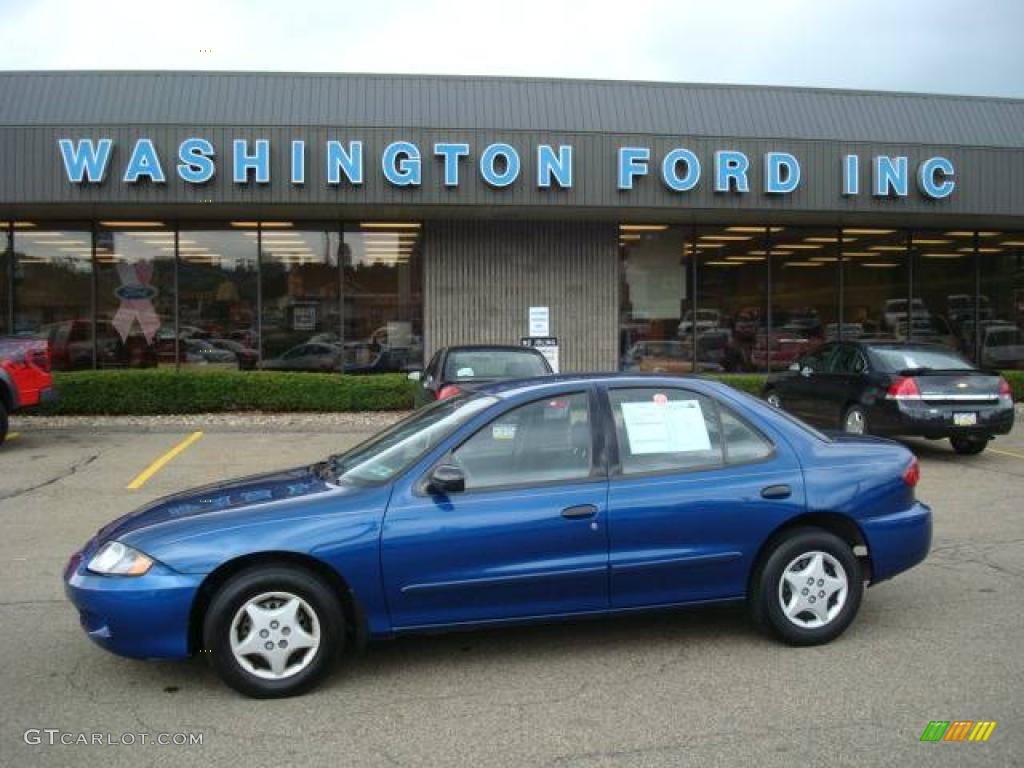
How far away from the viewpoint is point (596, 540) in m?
4.49

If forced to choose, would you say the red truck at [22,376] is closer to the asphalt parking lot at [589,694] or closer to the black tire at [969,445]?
the asphalt parking lot at [589,694]

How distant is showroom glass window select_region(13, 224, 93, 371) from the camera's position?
17578 millimetres

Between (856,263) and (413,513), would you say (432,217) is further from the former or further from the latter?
(413,513)

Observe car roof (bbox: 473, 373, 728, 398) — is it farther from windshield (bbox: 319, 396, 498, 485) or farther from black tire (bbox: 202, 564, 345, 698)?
black tire (bbox: 202, 564, 345, 698)

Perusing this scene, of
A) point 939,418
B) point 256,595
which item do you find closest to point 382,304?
point 939,418

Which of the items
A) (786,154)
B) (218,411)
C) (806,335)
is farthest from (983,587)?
(806,335)

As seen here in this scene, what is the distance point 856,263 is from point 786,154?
4.32 meters

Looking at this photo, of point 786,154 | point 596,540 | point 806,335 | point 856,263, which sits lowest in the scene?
point 596,540

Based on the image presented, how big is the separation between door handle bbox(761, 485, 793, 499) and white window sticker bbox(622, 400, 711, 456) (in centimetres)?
36

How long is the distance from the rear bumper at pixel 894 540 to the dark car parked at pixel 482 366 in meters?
6.25

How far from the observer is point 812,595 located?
4.81m

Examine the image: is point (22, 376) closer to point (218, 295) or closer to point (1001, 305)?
point (218, 295)

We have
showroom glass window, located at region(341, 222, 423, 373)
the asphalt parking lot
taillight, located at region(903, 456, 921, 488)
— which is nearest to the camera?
the asphalt parking lot

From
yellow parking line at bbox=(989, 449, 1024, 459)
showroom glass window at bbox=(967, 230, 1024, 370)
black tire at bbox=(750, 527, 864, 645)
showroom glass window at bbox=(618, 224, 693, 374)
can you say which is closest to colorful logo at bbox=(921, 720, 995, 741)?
black tire at bbox=(750, 527, 864, 645)
